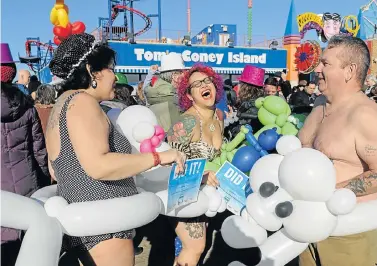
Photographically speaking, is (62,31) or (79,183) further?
(62,31)

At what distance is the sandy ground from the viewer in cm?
354

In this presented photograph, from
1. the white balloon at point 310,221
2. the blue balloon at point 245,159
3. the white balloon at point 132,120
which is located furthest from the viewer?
the blue balloon at point 245,159

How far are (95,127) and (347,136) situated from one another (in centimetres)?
121

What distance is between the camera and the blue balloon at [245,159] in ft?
9.65

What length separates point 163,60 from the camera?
12.5ft

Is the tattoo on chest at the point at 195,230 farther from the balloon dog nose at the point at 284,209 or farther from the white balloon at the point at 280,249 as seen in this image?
the balloon dog nose at the point at 284,209

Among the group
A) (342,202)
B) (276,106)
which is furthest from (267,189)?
(276,106)

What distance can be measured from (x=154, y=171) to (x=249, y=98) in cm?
234

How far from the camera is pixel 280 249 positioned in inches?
77.5

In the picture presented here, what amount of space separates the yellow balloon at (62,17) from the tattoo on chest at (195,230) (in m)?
1.50

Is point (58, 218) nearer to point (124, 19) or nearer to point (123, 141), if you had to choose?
point (123, 141)

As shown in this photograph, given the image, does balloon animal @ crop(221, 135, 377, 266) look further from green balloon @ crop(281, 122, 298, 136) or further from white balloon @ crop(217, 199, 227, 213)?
green balloon @ crop(281, 122, 298, 136)

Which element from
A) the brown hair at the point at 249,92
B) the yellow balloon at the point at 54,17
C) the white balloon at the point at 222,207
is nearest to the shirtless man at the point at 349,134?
the white balloon at the point at 222,207

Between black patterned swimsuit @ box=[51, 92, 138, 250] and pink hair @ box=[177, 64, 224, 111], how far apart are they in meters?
1.15
